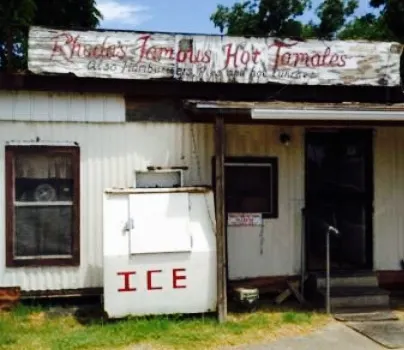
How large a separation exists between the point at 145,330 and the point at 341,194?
4.01m

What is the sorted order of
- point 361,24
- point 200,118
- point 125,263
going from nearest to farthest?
1. point 125,263
2. point 200,118
3. point 361,24

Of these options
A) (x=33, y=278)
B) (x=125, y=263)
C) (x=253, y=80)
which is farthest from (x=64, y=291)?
(x=253, y=80)

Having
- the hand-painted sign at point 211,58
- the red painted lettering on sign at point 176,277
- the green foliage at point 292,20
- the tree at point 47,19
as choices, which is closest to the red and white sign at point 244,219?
the red painted lettering on sign at point 176,277

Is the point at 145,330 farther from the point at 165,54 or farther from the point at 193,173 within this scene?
the point at 165,54

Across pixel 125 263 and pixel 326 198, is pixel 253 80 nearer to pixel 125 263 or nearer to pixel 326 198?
A: pixel 326 198

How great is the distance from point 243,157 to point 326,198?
5.12 feet

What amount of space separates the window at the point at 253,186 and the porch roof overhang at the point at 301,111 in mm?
1465

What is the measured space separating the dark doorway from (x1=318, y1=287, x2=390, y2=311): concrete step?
A: 72 centimetres

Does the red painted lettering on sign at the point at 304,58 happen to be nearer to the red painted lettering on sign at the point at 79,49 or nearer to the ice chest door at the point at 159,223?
the red painted lettering on sign at the point at 79,49

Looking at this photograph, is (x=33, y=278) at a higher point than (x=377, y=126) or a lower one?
lower

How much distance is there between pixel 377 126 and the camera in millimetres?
9258

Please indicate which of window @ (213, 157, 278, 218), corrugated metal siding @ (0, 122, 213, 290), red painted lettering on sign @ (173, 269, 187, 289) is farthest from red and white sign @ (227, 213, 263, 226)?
red painted lettering on sign @ (173, 269, 187, 289)

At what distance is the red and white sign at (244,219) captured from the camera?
28.9 feet

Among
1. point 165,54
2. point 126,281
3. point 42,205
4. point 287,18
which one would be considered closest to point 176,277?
point 126,281
